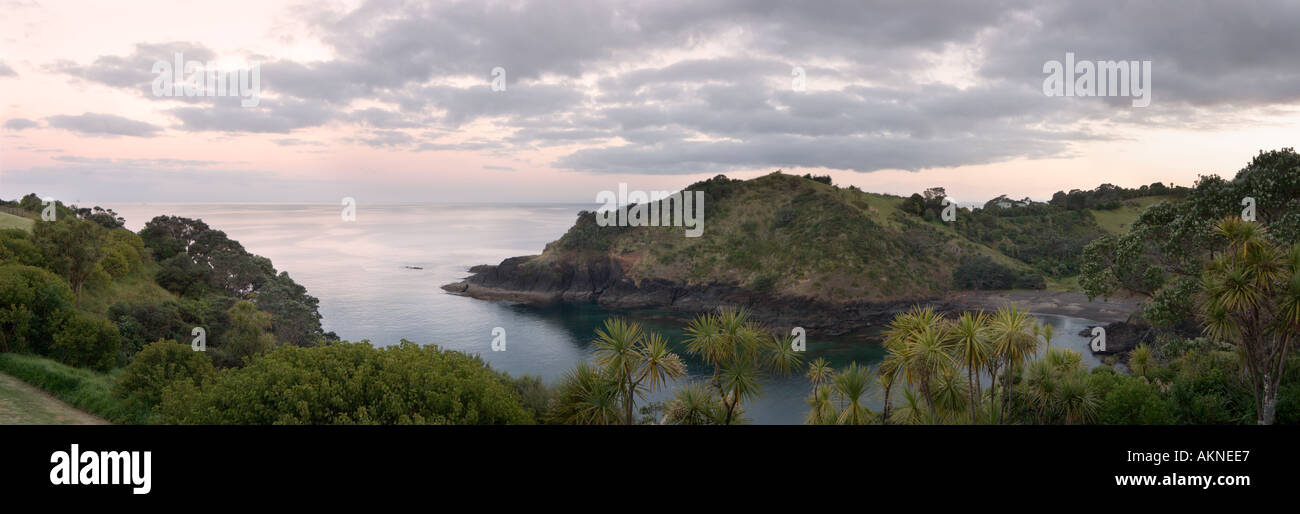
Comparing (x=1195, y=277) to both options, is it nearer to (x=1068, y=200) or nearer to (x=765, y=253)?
(x=765, y=253)

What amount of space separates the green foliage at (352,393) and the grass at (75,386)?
243 inches

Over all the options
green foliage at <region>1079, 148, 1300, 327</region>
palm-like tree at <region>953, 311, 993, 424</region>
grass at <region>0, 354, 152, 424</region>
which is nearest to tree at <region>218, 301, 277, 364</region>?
grass at <region>0, 354, 152, 424</region>

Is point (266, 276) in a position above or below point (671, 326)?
above

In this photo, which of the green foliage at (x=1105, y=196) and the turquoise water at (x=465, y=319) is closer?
the turquoise water at (x=465, y=319)

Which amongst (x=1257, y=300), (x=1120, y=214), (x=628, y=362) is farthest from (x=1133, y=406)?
(x=1120, y=214)

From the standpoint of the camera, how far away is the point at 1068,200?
9819 cm

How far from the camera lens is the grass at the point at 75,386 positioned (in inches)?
703

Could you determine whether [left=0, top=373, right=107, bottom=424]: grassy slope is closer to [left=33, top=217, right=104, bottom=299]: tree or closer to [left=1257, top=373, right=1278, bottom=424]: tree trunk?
[left=33, top=217, right=104, bottom=299]: tree

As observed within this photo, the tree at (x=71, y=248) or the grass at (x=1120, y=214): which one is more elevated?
the grass at (x=1120, y=214)

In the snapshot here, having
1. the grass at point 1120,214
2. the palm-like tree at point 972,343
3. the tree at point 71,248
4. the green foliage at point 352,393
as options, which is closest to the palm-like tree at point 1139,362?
the palm-like tree at point 972,343

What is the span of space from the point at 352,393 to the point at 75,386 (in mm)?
13386

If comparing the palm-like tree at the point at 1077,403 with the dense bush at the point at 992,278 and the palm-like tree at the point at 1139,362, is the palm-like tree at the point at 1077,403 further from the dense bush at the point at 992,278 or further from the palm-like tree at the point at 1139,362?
the dense bush at the point at 992,278

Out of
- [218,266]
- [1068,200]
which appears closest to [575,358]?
[218,266]

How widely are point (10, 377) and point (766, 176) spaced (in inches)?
3193
